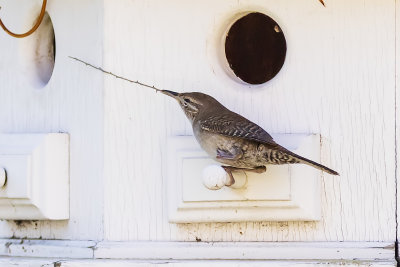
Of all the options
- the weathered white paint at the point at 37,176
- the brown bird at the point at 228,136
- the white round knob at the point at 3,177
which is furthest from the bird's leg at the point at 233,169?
the white round knob at the point at 3,177

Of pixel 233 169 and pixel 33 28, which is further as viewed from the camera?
pixel 33 28

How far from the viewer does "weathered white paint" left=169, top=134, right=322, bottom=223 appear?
13.2ft

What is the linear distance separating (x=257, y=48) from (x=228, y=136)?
466mm

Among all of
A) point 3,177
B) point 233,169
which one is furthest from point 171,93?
point 3,177

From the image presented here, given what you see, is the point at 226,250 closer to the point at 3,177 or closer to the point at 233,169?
the point at 233,169

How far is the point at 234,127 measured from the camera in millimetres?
4004

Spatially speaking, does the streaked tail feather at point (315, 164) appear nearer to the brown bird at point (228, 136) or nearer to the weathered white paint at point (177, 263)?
the brown bird at point (228, 136)

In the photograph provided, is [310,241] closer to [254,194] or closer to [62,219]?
[254,194]

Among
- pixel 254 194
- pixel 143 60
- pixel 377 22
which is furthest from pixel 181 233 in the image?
pixel 377 22

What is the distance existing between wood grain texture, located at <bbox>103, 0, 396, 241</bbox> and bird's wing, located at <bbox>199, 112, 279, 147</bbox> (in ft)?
0.33

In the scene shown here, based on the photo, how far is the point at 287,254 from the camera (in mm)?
4043

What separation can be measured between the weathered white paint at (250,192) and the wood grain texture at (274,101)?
53mm

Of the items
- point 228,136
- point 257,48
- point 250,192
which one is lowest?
point 250,192

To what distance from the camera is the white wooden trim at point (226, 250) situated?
4.02 m
